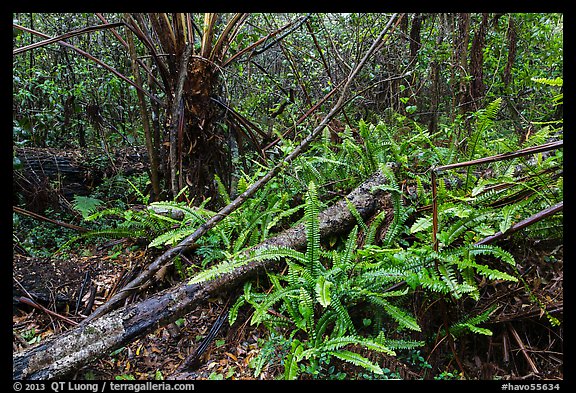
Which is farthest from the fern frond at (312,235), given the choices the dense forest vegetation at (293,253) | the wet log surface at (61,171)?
the wet log surface at (61,171)

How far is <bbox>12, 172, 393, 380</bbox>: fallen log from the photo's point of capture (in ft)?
6.97

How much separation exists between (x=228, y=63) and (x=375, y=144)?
1.93 m

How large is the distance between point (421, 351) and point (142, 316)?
194 centimetres

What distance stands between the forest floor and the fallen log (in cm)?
15

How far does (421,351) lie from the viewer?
2.42m

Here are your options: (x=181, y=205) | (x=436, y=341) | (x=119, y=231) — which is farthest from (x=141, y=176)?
(x=436, y=341)

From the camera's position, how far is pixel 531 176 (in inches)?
98.0

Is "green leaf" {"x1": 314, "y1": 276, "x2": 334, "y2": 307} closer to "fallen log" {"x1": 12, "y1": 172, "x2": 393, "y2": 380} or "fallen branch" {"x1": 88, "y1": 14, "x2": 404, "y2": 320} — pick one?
"fallen log" {"x1": 12, "y1": 172, "x2": 393, "y2": 380}

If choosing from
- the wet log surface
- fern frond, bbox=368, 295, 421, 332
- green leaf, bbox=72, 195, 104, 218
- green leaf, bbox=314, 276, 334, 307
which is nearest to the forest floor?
fern frond, bbox=368, 295, 421, 332

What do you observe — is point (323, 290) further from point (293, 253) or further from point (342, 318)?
point (293, 253)

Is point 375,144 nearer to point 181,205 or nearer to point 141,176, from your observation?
point 181,205

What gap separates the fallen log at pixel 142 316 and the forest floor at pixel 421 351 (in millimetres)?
155

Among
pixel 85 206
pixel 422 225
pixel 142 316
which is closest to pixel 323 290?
pixel 422 225

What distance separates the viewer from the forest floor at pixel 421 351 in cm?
230
